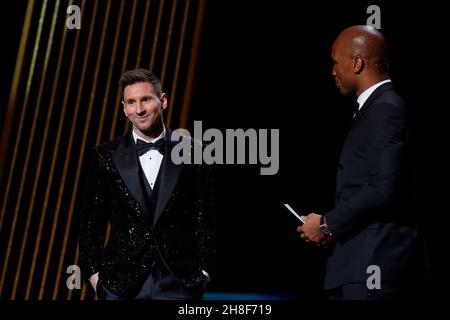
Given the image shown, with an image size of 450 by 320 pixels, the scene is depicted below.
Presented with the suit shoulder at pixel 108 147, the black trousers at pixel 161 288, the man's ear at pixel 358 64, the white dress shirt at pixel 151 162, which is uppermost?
the man's ear at pixel 358 64

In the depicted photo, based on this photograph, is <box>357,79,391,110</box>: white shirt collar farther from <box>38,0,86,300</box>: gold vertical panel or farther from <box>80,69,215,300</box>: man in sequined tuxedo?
<box>38,0,86,300</box>: gold vertical panel

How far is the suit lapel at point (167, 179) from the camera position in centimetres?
241

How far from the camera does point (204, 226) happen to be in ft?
8.17

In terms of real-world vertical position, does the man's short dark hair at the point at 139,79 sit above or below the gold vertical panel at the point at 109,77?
below

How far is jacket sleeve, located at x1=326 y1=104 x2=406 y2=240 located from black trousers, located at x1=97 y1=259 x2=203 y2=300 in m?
0.56

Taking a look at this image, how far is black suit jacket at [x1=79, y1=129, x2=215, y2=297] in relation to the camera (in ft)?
7.82

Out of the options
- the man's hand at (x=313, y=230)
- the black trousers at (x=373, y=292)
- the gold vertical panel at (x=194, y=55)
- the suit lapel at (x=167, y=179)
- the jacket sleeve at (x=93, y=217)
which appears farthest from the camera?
the gold vertical panel at (x=194, y=55)

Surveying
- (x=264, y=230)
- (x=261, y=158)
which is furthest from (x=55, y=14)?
(x=264, y=230)

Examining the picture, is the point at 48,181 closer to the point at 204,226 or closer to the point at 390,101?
the point at 204,226

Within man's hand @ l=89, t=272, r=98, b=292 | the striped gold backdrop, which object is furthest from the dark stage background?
man's hand @ l=89, t=272, r=98, b=292

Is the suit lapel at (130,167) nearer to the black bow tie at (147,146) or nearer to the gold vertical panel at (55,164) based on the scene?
the black bow tie at (147,146)

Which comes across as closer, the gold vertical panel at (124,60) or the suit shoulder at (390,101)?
the suit shoulder at (390,101)

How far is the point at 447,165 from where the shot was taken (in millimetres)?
4055

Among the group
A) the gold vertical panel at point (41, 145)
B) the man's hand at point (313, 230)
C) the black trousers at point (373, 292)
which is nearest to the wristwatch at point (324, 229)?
the man's hand at point (313, 230)
